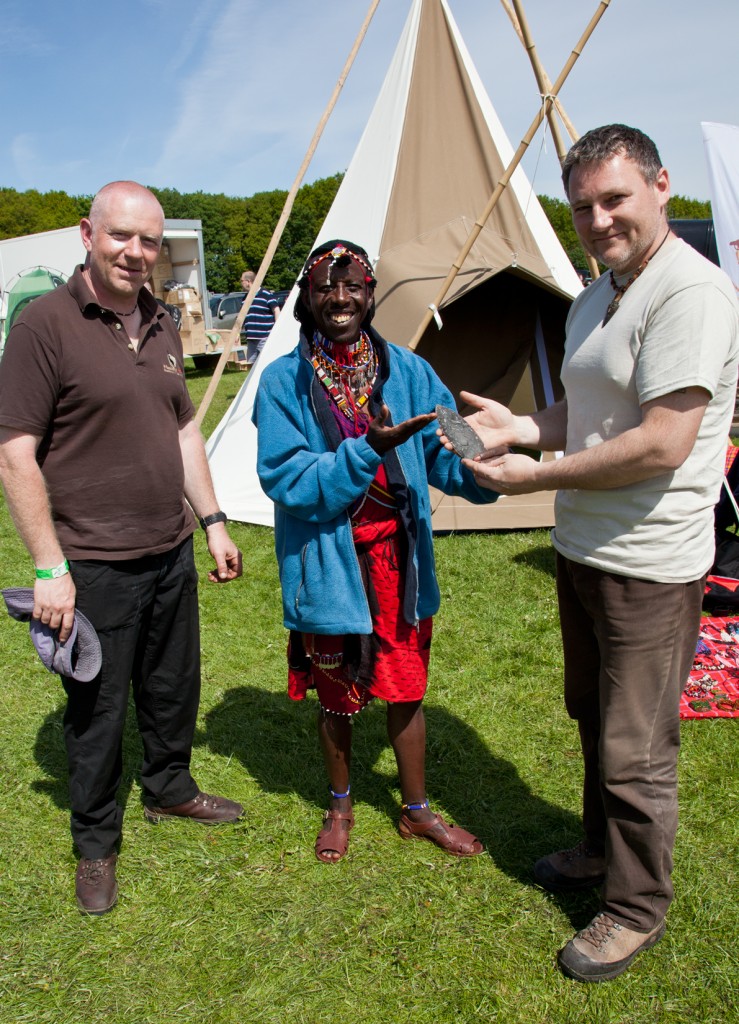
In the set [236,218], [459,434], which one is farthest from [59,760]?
[236,218]

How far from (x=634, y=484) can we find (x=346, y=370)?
98 cm

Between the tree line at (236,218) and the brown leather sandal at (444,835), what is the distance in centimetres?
3681

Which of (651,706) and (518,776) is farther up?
(651,706)

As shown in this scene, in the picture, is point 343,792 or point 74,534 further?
point 343,792

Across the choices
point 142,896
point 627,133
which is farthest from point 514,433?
point 142,896

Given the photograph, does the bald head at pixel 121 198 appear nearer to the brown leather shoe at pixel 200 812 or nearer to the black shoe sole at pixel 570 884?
the brown leather shoe at pixel 200 812

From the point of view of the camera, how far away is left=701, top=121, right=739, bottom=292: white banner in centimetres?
575

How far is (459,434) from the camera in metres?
2.39

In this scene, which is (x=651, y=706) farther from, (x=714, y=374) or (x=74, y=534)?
(x=74, y=534)

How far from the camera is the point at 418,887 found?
8.68 ft

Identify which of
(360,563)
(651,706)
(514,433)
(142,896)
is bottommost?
(142,896)

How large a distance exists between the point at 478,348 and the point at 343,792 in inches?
169

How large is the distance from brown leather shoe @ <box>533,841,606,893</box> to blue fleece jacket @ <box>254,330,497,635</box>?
935 millimetres

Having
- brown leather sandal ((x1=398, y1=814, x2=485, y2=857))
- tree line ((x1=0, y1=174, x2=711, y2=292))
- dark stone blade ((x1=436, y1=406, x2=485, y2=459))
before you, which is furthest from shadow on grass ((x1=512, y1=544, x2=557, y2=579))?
tree line ((x1=0, y1=174, x2=711, y2=292))
